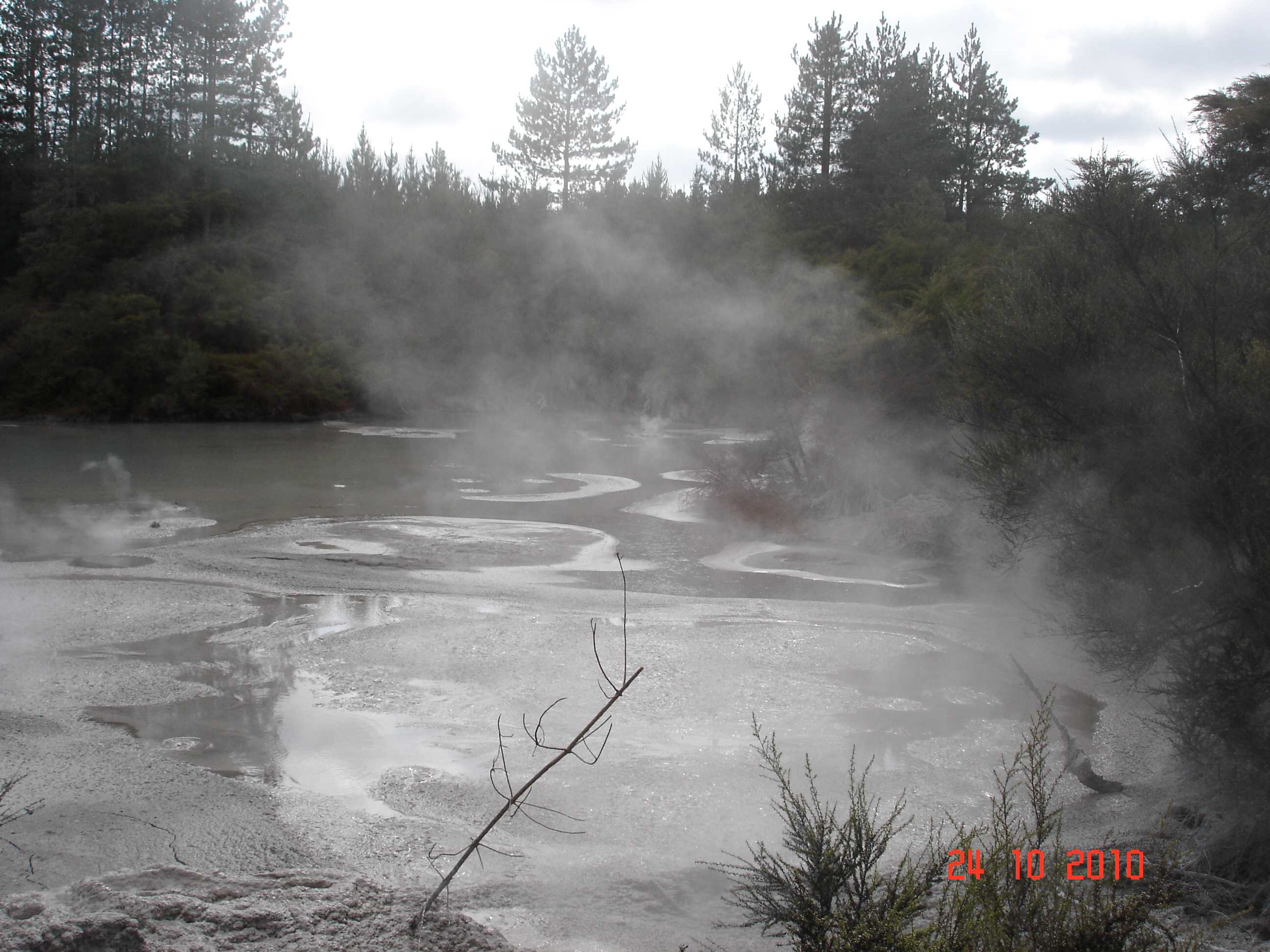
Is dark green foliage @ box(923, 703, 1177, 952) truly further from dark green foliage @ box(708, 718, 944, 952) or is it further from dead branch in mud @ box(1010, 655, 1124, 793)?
dead branch in mud @ box(1010, 655, 1124, 793)

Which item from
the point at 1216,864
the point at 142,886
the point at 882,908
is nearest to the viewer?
the point at 882,908

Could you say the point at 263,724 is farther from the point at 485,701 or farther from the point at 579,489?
the point at 579,489

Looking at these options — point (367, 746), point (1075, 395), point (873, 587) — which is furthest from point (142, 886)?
point (873, 587)

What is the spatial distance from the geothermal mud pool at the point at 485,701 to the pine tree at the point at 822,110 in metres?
30.9

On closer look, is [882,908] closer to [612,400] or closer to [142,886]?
[142,886]

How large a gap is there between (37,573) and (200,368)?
24.9 meters

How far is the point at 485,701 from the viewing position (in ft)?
21.1

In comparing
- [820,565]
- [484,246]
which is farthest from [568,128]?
[820,565]

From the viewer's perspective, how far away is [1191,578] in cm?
540

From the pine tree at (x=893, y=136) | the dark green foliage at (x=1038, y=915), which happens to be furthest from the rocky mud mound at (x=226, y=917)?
the pine tree at (x=893, y=136)

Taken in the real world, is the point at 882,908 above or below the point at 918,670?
above

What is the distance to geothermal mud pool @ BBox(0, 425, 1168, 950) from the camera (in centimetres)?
433
